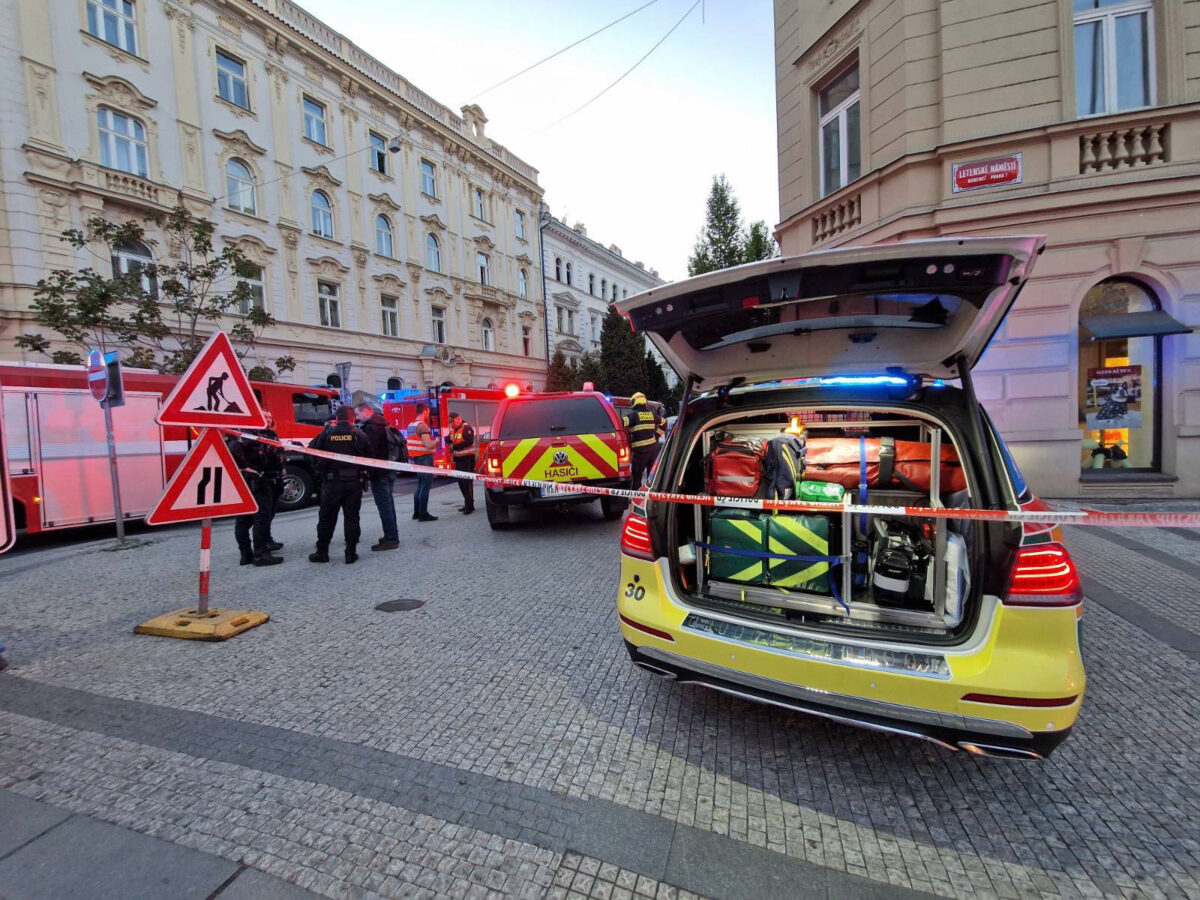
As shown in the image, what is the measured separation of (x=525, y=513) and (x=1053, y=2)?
418 inches

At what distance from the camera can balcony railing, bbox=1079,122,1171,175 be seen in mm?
7371

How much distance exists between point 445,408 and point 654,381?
23230mm

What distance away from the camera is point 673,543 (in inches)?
109

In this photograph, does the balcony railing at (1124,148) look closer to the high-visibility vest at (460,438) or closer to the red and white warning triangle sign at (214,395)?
the high-visibility vest at (460,438)

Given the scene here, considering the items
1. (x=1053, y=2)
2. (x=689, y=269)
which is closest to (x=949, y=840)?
(x=1053, y=2)

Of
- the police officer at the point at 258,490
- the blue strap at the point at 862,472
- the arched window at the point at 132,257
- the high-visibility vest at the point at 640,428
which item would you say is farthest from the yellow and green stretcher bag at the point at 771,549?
the arched window at the point at 132,257

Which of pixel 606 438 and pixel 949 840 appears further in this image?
pixel 606 438

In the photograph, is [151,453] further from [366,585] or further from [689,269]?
[689,269]

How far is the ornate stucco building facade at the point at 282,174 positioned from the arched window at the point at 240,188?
72 millimetres

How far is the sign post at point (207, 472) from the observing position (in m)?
4.01

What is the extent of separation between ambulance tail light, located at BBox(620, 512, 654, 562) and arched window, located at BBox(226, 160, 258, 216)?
2273 centimetres

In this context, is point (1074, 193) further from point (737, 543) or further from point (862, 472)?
point (737, 543)

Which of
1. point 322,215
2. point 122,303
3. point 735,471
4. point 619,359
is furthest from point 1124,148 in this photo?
point 619,359

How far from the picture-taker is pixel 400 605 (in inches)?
181
